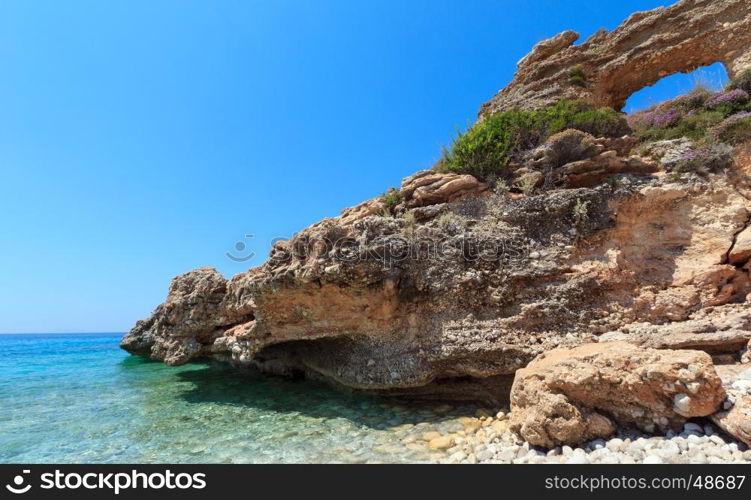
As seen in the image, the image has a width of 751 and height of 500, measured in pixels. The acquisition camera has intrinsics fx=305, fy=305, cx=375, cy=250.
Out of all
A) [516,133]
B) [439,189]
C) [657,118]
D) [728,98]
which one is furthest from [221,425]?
[728,98]

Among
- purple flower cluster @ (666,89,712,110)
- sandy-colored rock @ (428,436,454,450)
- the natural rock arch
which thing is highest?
the natural rock arch

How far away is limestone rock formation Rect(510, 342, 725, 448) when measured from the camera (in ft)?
11.8

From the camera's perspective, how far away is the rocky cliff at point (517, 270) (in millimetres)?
5863

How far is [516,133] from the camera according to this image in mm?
8883

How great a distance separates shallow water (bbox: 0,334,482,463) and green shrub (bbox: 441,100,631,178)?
20.1 ft

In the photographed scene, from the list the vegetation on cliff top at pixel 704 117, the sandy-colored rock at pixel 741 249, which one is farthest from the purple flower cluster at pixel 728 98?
the sandy-colored rock at pixel 741 249

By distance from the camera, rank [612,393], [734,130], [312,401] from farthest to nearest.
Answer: [312,401] < [734,130] < [612,393]

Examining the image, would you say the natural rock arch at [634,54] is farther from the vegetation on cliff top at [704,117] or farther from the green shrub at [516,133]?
the green shrub at [516,133]

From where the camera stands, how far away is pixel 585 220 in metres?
6.71

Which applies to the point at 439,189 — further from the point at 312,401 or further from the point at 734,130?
the point at 734,130

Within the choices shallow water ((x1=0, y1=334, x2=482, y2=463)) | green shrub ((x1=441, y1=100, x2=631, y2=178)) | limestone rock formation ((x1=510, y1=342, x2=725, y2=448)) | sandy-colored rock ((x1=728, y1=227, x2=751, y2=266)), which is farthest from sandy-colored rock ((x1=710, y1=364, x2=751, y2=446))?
green shrub ((x1=441, y1=100, x2=631, y2=178))

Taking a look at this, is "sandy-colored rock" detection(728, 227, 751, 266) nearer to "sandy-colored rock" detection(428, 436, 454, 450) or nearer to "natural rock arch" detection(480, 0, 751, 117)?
"sandy-colored rock" detection(428, 436, 454, 450)

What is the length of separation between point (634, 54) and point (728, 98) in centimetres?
403

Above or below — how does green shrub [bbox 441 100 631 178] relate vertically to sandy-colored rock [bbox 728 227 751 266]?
above
